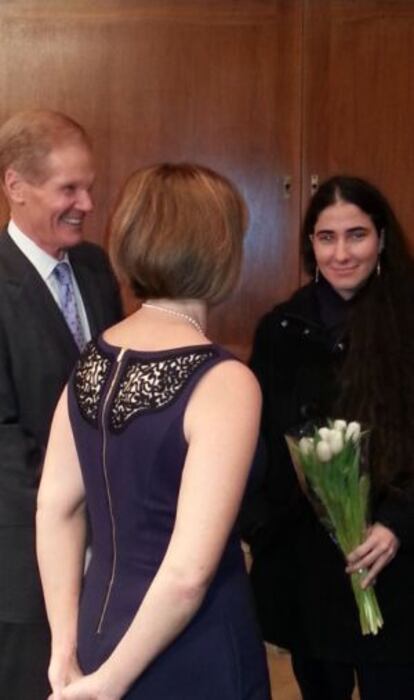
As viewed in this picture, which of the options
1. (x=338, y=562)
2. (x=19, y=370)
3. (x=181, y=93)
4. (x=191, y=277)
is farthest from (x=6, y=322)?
(x=181, y=93)

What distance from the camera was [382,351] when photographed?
2219 millimetres

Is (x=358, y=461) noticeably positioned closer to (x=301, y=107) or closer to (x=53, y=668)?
(x=53, y=668)

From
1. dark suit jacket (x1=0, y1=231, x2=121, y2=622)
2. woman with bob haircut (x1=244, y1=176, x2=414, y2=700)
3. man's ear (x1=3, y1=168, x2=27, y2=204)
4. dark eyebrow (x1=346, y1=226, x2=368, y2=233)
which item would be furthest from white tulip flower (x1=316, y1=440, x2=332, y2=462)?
man's ear (x1=3, y1=168, x2=27, y2=204)

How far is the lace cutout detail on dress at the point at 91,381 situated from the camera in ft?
5.07

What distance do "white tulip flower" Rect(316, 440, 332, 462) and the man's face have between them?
0.70 m

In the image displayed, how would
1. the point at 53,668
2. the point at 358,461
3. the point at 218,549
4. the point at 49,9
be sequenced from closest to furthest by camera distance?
the point at 218,549 → the point at 53,668 → the point at 358,461 → the point at 49,9

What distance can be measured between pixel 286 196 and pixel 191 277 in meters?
2.29

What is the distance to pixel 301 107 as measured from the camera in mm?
3670

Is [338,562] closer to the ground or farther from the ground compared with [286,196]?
closer to the ground

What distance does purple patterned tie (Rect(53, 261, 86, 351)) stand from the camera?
222cm

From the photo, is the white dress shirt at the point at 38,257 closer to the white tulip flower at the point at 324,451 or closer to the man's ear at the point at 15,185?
the man's ear at the point at 15,185

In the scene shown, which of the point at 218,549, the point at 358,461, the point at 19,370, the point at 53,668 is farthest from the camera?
the point at 19,370

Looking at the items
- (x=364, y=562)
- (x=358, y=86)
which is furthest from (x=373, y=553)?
(x=358, y=86)

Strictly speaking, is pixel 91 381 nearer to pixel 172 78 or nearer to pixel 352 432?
pixel 352 432
